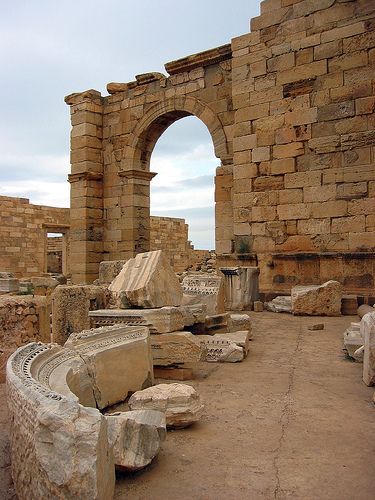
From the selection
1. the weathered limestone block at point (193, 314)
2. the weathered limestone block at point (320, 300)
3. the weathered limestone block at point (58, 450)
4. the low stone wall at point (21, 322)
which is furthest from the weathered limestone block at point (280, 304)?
the weathered limestone block at point (58, 450)

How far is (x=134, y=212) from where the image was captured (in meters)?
11.6

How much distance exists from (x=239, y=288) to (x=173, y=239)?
13432mm

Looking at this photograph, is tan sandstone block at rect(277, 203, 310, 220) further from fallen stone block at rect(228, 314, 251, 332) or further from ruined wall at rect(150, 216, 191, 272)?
ruined wall at rect(150, 216, 191, 272)

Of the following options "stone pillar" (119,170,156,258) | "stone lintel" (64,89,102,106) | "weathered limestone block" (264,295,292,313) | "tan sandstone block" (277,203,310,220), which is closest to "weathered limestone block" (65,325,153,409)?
"weathered limestone block" (264,295,292,313)

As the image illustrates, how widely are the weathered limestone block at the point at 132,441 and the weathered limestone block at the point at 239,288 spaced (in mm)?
5892

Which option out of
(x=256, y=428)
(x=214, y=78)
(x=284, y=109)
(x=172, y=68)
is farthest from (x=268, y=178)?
(x=256, y=428)

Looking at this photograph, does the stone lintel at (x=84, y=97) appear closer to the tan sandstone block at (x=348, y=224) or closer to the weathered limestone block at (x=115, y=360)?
the tan sandstone block at (x=348, y=224)

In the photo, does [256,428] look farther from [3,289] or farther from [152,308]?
[3,289]

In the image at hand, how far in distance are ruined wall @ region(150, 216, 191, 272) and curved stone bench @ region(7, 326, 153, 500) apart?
1691 cm

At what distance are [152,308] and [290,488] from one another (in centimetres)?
264

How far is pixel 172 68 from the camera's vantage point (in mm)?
10672

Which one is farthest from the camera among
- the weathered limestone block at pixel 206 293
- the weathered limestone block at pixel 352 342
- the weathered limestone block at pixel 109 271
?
the weathered limestone block at pixel 109 271

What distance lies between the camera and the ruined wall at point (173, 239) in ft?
67.0

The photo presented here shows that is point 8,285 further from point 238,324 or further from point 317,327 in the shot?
point 317,327
